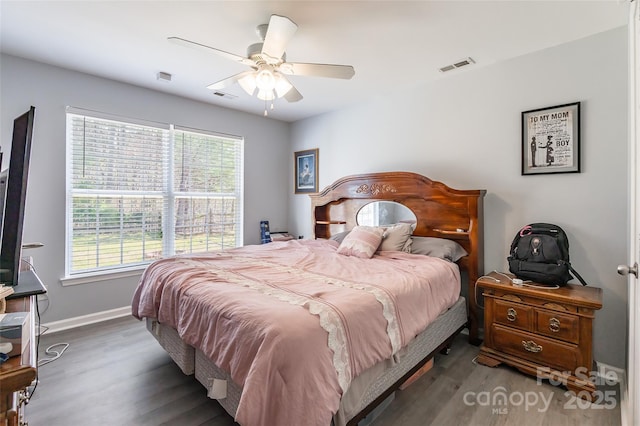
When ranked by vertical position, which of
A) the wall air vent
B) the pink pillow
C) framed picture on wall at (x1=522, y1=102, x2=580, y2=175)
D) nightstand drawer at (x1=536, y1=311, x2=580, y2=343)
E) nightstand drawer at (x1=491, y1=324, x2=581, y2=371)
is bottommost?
nightstand drawer at (x1=491, y1=324, x2=581, y2=371)

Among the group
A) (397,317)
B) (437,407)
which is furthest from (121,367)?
(437,407)

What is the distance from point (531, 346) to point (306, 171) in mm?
3483

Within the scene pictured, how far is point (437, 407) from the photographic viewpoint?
6.24 ft

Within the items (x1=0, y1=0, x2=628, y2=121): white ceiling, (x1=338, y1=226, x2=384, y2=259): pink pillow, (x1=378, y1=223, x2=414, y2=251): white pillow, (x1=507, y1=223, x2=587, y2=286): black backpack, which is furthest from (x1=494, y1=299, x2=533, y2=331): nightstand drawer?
(x1=0, y1=0, x2=628, y2=121): white ceiling

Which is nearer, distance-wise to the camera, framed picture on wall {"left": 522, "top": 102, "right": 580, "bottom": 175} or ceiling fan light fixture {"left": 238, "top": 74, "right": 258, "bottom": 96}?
ceiling fan light fixture {"left": 238, "top": 74, "right": 258, "bottom": 96}

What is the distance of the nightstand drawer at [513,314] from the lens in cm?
223

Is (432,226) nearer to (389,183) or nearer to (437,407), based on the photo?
(389,183)

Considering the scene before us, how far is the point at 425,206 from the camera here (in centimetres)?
317

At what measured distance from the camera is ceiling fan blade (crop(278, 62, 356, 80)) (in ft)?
7.05

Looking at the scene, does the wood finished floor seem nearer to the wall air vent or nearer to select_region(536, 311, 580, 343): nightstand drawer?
select_region(536, 311, 580, 343): nightstand drawer

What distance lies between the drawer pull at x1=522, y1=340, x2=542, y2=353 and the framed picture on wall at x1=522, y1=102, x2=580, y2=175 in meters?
1.39

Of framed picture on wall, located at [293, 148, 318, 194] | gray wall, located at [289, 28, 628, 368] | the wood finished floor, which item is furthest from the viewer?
framed picture on wall, located at [293, 148, 318, 194]

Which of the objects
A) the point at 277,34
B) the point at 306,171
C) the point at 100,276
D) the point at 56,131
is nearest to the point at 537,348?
the point at 277,34

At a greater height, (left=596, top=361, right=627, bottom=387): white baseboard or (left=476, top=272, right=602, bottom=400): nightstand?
(left=476, top=272, right=602, bottom=400): nightstand
